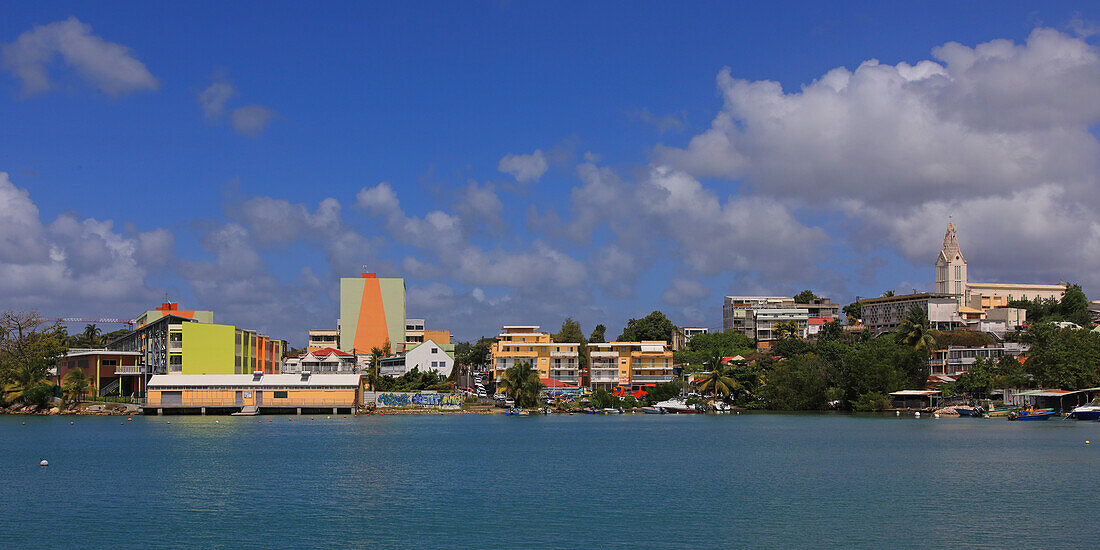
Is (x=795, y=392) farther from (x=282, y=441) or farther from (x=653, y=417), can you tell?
(x=282, y=441)

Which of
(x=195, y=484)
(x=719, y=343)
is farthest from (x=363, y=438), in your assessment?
(x=719, y=343)

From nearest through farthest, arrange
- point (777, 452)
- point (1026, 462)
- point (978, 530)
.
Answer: point (978, 530), point (1026, 462), point (777, 452)

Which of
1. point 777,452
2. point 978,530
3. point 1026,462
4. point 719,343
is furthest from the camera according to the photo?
point 719,343

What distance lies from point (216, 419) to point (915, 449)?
6319 cm

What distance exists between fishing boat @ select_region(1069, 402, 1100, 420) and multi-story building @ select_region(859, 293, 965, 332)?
5374cm

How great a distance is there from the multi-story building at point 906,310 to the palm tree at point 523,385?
2459 inches

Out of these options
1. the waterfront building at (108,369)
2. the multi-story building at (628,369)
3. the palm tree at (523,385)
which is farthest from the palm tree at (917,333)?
the waterfront building at (108,369)

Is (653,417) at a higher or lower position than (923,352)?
lower

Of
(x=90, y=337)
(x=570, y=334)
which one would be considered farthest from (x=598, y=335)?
(x=90, y=337)

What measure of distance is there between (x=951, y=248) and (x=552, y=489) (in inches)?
5981

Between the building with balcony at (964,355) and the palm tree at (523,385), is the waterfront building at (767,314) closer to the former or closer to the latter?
the building with balcony at (964,355)

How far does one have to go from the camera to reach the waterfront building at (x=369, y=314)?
147 metres

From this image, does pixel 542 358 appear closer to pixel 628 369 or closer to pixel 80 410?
pixel 628 369

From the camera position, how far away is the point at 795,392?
10188cm
